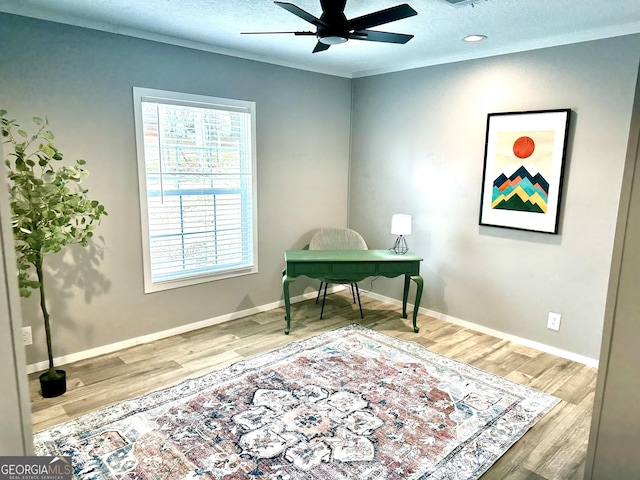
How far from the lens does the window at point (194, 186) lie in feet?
11.2

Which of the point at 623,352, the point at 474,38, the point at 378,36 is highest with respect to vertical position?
the point at 474,38

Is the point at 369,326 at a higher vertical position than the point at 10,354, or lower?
lower

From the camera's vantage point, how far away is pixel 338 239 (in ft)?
14.9

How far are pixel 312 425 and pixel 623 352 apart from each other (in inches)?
64.3

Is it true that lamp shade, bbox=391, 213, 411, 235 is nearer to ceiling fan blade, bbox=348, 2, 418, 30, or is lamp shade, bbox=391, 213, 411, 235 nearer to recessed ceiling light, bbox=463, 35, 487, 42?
recessed ceiling light, bbox=463, 35, 487, 42

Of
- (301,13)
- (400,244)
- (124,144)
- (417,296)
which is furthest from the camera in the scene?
(400,244)

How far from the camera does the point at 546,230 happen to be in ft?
11.1

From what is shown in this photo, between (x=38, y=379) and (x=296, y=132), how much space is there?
2.99 metres

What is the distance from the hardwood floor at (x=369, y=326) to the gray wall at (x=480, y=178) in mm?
334

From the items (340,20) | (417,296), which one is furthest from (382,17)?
(417,296)

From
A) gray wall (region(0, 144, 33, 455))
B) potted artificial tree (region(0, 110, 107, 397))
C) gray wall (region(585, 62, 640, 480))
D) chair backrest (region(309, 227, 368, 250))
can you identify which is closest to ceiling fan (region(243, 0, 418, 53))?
gray wall (region(585, 62, 640, 480))

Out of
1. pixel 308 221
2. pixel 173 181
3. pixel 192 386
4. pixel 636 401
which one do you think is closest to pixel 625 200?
pixel 636 401

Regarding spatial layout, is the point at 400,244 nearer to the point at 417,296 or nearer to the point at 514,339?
the point at 417,296

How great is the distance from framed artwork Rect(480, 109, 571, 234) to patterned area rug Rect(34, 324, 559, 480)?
52.1 inches
